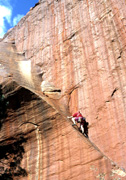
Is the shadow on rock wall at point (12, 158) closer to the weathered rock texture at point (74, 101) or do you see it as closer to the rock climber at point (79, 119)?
the weathered rock texture at point (74, 101)

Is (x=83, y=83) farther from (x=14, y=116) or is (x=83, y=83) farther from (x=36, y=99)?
(x=14, y=116)

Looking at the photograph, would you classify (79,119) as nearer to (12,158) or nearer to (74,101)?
(74,101)

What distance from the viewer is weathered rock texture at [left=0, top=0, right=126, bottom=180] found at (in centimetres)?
1109

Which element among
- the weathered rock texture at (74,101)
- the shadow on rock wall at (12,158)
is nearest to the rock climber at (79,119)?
the weathered rock texture at (74,101)

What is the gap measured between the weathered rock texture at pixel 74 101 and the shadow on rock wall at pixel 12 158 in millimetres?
52

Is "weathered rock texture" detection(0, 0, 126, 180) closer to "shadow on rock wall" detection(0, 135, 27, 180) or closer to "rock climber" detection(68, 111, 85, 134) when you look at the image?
"shadow on rock wall" detection(0, 135, 27, 180)

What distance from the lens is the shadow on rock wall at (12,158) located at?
39.3 ft

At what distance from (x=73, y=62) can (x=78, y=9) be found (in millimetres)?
4915

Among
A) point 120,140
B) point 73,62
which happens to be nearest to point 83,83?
point 73,62

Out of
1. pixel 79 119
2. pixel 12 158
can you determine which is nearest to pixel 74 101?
pixel 79 119

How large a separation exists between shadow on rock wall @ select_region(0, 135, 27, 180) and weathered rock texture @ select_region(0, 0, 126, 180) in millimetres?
52

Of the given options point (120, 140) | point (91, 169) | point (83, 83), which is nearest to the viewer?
point (91, 169)

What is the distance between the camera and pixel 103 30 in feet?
49.7

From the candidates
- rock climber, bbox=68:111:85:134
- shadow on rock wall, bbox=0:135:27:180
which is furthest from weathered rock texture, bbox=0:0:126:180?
rock climber, bbox=68:111:85:134
